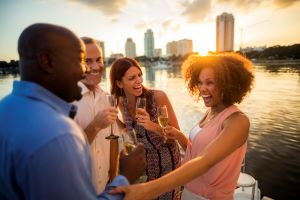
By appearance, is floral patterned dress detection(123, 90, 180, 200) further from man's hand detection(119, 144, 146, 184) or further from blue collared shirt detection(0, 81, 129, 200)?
blue collared shirt detection(0, 81, 129, 200)

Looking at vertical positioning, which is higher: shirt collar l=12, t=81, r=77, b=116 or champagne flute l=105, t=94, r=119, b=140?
shirt collar l=12, t=81, r=77, b=116

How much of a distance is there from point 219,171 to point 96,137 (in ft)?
4.83

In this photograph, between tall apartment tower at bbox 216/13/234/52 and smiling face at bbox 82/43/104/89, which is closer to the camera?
smiling face at bbox 82/43/104/89

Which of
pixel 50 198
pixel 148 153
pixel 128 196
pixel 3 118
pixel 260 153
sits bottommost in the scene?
pixel 260 153

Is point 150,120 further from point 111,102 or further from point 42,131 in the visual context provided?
point 42,131

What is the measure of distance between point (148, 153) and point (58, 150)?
9.24ft

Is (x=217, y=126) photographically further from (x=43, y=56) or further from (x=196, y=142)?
(x=43, y=56)

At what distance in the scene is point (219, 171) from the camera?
234 centimetres

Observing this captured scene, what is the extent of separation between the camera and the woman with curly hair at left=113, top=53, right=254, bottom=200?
1.96 meters

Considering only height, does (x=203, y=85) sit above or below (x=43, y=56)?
below

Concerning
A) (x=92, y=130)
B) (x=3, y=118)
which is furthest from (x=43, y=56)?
(x=92, y=130)

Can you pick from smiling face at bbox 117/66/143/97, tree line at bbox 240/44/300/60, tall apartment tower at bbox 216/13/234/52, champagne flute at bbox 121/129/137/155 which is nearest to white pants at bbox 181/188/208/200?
champagne flute at bbox 121/129/137/155

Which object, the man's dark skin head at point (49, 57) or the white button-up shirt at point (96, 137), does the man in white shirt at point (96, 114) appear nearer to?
the white button-up shirt at point (96, 137)

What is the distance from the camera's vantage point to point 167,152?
3.67 m
